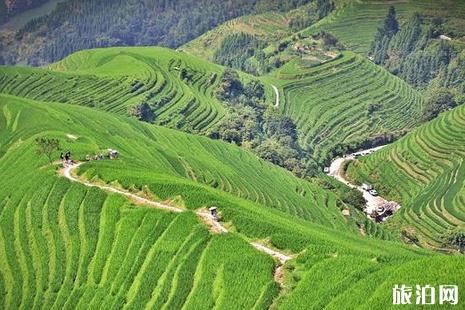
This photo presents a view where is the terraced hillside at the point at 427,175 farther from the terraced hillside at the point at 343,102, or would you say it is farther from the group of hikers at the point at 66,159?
the group of hikers at the point at 66,159

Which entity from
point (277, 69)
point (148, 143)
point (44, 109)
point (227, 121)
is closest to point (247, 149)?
point (227, 121)

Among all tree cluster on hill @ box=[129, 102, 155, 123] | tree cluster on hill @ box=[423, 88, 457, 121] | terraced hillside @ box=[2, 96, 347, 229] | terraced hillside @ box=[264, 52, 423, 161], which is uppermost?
terraced hillside @ box=[2, 96, 347, 229]

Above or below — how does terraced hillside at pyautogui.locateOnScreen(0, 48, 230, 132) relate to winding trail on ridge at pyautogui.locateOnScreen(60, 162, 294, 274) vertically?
below

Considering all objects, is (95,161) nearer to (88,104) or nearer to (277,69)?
(88,104)

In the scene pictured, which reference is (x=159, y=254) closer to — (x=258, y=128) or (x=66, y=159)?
(x=66, y=159)

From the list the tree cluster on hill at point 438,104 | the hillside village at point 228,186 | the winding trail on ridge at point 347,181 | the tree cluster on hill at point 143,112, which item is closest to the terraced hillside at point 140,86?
→ the hillside village at point 228,186

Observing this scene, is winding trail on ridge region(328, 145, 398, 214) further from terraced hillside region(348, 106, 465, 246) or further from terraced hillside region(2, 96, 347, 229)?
terraced hillside region(2, 96, 347, 229)

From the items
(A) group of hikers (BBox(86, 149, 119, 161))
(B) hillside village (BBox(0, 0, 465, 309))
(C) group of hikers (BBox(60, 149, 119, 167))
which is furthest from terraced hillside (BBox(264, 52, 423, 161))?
(C) group of hikers (BBox(60, 149, 119, 167))
